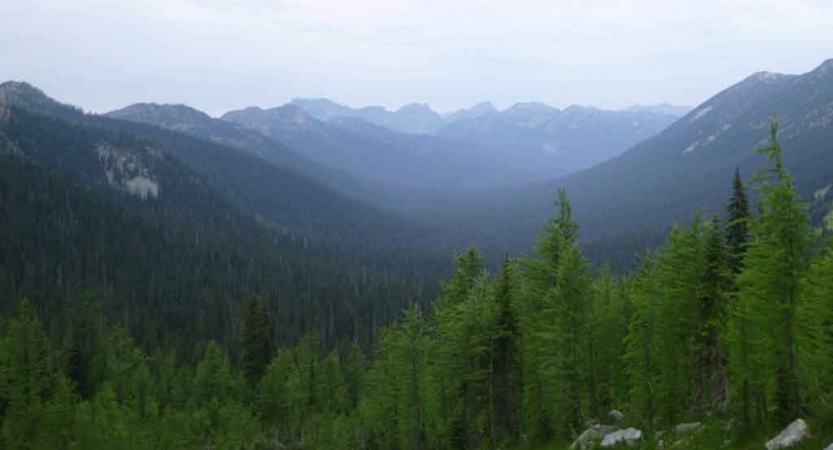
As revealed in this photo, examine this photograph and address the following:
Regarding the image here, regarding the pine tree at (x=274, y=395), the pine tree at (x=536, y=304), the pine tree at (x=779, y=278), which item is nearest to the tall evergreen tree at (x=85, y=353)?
the pine tree at (x=274, y=395)

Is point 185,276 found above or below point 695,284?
below

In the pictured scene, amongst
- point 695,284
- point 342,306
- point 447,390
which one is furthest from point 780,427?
point 342,306

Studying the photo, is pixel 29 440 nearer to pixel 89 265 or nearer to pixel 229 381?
pixel 229 381

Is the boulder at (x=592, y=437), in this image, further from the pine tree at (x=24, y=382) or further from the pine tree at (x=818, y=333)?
the pine tree at (x=24, y=382)

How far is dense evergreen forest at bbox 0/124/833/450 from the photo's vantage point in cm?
2230

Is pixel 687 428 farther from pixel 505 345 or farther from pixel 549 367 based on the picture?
pixel 505 345

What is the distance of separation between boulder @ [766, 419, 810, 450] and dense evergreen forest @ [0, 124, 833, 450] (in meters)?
0.44

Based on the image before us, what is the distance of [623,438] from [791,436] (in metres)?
6.70

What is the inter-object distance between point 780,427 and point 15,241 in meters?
153

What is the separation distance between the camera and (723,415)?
85.8 feet

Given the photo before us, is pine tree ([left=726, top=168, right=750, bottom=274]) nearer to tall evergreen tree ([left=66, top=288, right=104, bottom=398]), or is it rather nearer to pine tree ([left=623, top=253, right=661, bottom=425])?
pine tree ([left=623, top=253, right=661, bottom=425])

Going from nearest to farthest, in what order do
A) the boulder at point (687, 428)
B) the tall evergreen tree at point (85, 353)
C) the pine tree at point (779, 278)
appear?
the pine tree at point (779, 278), the boulder at point (687, 428), the tall evergreen tree at point (85, 353)

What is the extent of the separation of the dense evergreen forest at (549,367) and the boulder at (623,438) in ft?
2.44

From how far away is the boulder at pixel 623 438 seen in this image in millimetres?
23292
